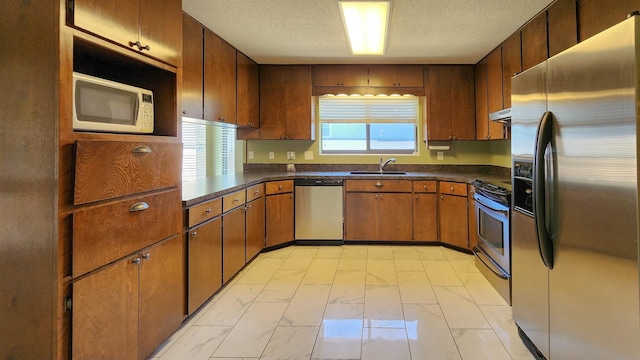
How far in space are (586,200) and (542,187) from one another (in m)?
0.24

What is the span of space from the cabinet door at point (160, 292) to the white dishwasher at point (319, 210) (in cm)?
208

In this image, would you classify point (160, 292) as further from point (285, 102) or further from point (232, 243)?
point (285, 102)

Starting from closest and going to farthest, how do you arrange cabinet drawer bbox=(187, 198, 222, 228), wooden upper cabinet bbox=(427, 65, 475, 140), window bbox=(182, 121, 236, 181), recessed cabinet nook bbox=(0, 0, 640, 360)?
1. recessed cabinet nook bbox=(0, 0, 640, 360)
2. cabinet drawer bbox=(187, 198, 222, 228)
3. window bbox=(182, 121, 236, 181)
4. wooden upper cabinet bbox=(427, 65, 475, 140)

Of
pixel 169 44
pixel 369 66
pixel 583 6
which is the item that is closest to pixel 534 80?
pixel 583 6

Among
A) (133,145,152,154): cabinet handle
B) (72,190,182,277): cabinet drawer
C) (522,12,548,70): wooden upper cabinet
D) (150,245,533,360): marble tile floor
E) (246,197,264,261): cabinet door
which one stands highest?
(522,12,548,70): wooden upper cabinet

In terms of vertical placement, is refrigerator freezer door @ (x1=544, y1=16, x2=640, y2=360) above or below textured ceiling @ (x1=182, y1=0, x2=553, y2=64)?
below

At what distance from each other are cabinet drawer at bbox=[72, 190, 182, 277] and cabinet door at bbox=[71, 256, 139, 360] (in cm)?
7

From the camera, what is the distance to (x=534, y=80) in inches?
69.5

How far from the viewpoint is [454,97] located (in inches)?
170

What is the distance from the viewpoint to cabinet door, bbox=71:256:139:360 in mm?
1385

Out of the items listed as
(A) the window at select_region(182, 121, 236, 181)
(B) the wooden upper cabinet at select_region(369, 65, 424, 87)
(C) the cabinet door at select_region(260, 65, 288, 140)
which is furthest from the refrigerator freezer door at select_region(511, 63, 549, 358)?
(A) the window at select_region(182, 121, 236, 181)

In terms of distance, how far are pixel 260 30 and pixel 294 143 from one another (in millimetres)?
1826

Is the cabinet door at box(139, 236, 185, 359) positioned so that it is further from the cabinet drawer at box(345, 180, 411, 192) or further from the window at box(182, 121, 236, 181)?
the cabinet drawer at box(345, 180, 411, 192)

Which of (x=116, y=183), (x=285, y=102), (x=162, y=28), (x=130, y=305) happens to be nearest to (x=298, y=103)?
(x=285, y=102)
